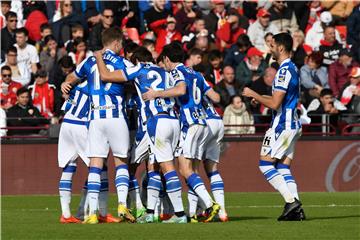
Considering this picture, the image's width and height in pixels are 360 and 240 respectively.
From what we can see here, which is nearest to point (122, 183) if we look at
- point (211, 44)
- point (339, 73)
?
point (339, 73)

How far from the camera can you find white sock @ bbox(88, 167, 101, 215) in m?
15.4

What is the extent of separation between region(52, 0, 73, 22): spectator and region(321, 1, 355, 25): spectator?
6.03m

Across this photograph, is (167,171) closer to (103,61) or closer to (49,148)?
(103,61)

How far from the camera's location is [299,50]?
88.0 feet

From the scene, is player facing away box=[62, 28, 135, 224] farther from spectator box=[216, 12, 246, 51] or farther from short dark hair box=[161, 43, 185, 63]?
spectator box=[216, 12, 246, 51]

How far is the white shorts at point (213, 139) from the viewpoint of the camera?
16.4 metres

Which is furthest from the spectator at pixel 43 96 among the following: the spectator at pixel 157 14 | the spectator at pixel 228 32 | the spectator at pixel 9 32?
the spectator at pixel 228 32

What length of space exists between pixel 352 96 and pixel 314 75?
3.35 ft

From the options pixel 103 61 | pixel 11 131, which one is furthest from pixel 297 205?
pixel 11 131

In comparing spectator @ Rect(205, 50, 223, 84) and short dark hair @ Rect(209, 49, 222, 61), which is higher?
short dark hair @ Rect(209, 49, 222, 61)

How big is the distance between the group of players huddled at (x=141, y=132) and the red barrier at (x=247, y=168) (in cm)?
780

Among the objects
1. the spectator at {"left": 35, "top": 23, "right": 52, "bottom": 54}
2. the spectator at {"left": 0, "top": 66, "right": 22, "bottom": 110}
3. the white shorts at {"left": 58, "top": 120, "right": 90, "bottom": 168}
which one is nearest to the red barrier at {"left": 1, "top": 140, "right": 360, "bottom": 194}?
the spectator at {"left": 0, "top": 66, "right": 22, "bottom": 110}

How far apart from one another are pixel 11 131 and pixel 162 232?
428 inches

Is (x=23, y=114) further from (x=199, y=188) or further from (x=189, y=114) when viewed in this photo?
(x=199, y=188)
